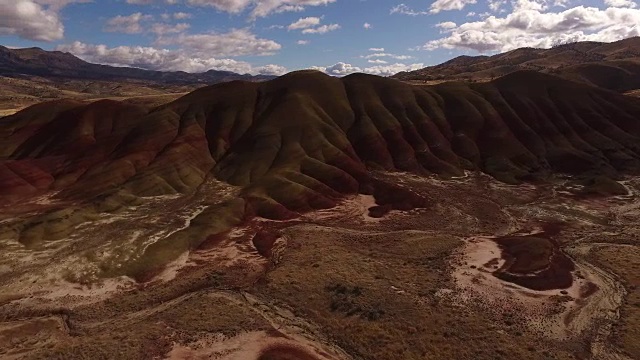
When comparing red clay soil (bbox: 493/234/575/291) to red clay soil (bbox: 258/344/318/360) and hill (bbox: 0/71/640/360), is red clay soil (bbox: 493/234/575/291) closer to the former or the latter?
hill (bbox: 0/71/640/360)

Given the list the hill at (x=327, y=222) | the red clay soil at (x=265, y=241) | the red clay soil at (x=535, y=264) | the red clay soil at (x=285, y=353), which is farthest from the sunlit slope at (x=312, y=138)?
the red clay soil at (x=285, y=353)

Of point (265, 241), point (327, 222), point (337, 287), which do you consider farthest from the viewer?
point (327, 222)

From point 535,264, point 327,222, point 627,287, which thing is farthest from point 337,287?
point 627,287

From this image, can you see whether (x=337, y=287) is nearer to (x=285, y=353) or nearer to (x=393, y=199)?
(x=285, y=353)

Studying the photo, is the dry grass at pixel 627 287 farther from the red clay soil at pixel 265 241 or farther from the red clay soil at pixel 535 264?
the red clay soil at pixel 265 241

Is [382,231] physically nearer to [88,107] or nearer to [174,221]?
[174,221]

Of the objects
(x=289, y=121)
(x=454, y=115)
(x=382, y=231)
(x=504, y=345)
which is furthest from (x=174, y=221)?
(x=454, y=115)
